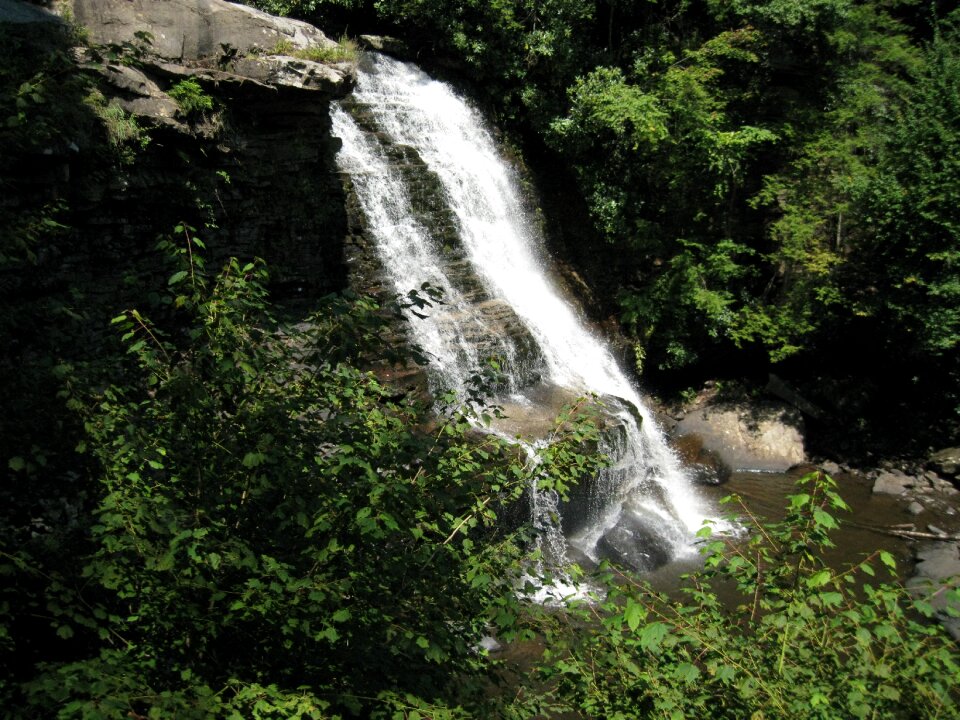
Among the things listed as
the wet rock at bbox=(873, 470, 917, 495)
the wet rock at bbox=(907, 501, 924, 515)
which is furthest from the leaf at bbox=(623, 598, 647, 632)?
the wet rock at bbox=(873, 470, 917, 495)

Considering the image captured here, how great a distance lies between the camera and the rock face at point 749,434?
12.3m

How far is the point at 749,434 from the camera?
41.5 ft

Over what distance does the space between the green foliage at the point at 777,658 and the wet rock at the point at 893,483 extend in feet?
30.9

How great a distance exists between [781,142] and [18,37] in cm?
1199

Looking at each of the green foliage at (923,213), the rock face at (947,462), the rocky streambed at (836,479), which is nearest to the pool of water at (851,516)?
the rocky streambed at (836,479)

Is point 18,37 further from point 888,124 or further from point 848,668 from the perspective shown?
point 888,124

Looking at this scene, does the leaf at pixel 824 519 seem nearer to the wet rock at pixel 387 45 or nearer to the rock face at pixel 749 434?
the rock face at pixel 749 434

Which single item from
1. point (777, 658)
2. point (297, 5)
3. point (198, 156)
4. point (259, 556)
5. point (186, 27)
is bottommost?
point (777, 658)

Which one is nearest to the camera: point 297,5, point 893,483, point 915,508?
point 915,508

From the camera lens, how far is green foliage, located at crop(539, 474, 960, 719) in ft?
9.41

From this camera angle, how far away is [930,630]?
296cm

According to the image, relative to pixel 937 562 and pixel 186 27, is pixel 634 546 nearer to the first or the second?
pixel 937 562

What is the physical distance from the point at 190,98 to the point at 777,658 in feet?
24.6

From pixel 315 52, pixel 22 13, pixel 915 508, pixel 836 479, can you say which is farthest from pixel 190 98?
pixel 915 508
